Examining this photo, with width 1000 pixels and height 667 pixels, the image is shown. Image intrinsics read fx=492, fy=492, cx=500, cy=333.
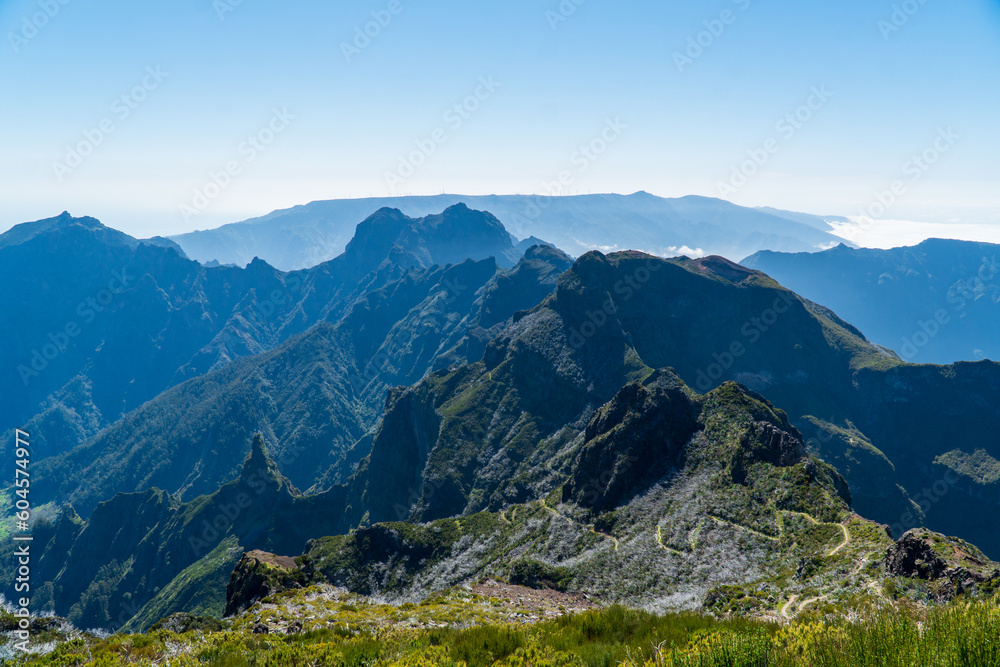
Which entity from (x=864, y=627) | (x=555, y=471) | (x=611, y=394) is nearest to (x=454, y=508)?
(x=555, y=471)

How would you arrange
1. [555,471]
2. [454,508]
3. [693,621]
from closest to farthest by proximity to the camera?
[693,621]
[555,471]
[454,508]

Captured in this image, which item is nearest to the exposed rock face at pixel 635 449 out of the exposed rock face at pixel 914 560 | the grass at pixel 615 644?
the exposed rock face at pixel 914 560

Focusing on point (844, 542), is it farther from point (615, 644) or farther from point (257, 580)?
point (257, 580)

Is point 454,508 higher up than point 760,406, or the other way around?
point 760,406

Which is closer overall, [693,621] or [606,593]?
[693,621]

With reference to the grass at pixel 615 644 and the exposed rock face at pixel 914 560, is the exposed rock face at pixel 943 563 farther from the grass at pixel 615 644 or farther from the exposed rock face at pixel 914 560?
the grass at pixel 615 644

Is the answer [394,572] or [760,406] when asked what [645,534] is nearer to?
[760,406]
